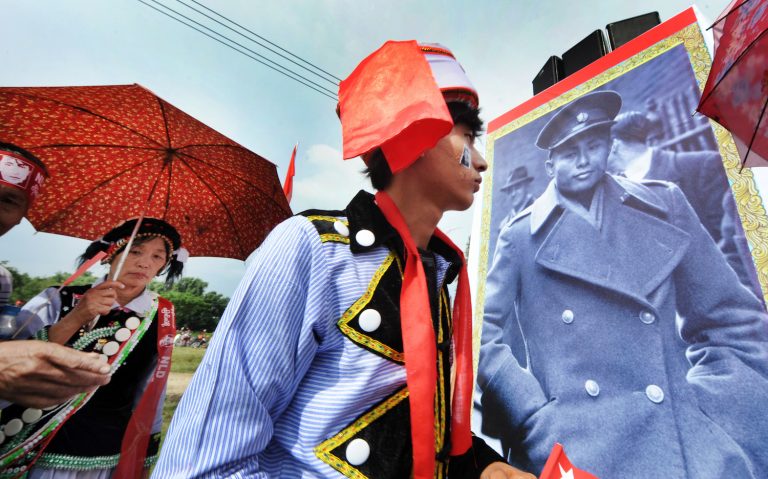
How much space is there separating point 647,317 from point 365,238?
2432mm

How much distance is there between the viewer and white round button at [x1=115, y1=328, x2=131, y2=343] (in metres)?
2.40

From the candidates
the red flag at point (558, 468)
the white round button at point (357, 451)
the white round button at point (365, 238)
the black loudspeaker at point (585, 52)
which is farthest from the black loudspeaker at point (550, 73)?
the white round button at point (357, 451)

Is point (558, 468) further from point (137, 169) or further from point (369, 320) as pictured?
point (137, 169)

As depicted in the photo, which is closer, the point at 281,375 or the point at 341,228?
the point at 281,375

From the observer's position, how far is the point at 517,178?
12.9 ft

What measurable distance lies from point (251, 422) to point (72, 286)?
2385 millimetres

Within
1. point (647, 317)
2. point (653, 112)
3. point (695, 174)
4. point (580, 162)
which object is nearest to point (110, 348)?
point (647, 317)

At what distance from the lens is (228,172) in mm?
2234

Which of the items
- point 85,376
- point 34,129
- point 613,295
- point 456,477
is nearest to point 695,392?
point 613,295

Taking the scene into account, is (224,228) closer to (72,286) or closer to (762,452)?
(72,286)

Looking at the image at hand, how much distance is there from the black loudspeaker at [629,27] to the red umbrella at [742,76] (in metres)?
1.88

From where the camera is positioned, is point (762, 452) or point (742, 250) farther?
point (742, 250)

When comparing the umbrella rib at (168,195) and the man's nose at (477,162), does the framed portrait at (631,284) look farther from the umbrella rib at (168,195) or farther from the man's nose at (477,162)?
the umbrella rib at (168,195)

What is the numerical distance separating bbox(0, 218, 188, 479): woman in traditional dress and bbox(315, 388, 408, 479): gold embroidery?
1924 mm
